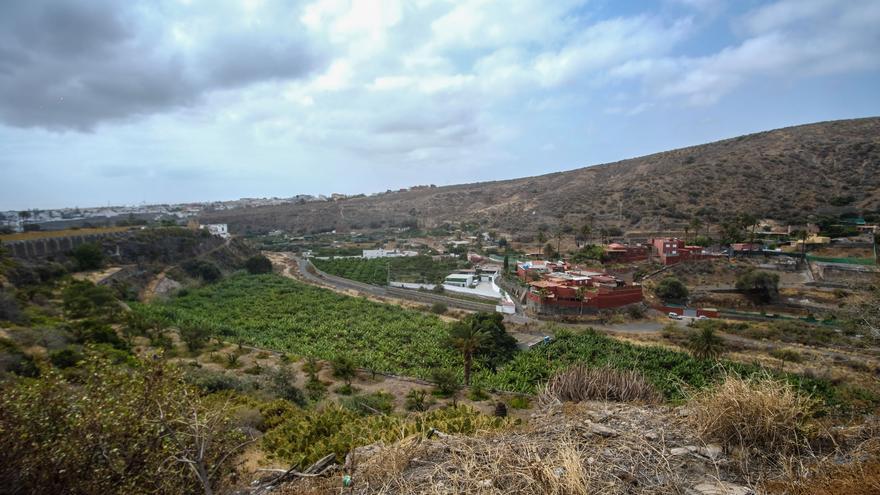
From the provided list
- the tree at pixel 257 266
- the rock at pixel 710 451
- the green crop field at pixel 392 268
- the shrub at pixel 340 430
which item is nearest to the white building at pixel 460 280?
the green crop field at pixel 392 268

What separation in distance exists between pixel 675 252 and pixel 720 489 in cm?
4253

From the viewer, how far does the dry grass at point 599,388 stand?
7316mm

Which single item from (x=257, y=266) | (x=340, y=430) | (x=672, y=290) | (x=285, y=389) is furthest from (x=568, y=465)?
(x=257, y=266)

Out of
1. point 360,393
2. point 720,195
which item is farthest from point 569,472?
point 720,195

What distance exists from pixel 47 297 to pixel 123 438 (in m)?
27.2

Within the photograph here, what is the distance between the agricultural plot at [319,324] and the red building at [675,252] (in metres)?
25.3

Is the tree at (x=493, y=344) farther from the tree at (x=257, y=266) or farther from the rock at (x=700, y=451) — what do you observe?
the tree at (x=257, y=266)

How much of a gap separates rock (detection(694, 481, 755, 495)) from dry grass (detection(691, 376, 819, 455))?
0.74m

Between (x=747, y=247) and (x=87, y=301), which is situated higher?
(x=87, y=301)

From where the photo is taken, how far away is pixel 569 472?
380cm

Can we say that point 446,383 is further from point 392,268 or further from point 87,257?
point 392,268

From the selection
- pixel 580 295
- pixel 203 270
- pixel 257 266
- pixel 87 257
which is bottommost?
pixel 580 295

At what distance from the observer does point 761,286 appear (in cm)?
3375

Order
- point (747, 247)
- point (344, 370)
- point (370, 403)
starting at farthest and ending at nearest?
point (747, 247), point (344, 370), point (370, 403)
